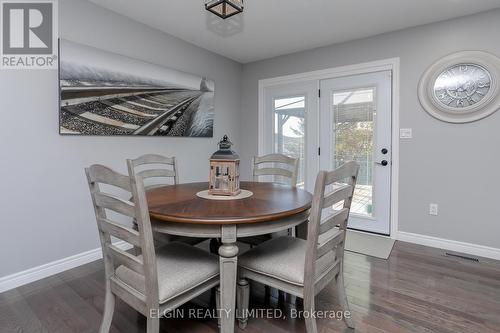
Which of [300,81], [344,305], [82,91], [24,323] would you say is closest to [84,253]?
[24,323]

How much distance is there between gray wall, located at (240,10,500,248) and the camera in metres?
2.60

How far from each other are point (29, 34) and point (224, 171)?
195 centimetres

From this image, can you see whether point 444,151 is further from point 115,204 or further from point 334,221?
point 115,204

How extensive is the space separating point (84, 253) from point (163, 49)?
7.34 feet

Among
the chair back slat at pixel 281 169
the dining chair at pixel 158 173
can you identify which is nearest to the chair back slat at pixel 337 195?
the chair back slat at pixel 281 169

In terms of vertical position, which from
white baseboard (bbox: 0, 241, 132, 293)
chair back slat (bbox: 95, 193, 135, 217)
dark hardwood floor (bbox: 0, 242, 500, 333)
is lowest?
dark hardwood floor (bbox: 0, 242, 500, 333)

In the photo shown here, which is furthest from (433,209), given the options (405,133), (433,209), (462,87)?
(462,87)

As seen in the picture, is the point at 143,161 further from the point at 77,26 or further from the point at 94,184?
the point at 77,26

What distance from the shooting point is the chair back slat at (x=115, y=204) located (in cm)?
114

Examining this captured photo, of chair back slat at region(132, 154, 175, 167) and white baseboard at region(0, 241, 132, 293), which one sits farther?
chair back slat at region(132, 154, 175, 167)

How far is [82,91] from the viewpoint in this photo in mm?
2359

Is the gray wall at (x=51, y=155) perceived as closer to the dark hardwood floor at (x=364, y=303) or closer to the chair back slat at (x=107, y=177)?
the dark hardwood floor at (x=364, y=303)

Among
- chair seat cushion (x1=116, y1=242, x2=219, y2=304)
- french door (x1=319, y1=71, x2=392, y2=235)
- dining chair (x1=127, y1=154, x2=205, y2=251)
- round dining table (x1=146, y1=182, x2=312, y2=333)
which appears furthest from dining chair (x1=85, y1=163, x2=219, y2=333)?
french door (x1=319, y1=71, x2=392, y2=235)

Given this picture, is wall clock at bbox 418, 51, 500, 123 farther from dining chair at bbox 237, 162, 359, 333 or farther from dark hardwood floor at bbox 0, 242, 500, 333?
dining chair at bbox 237, 162, 359, 333
